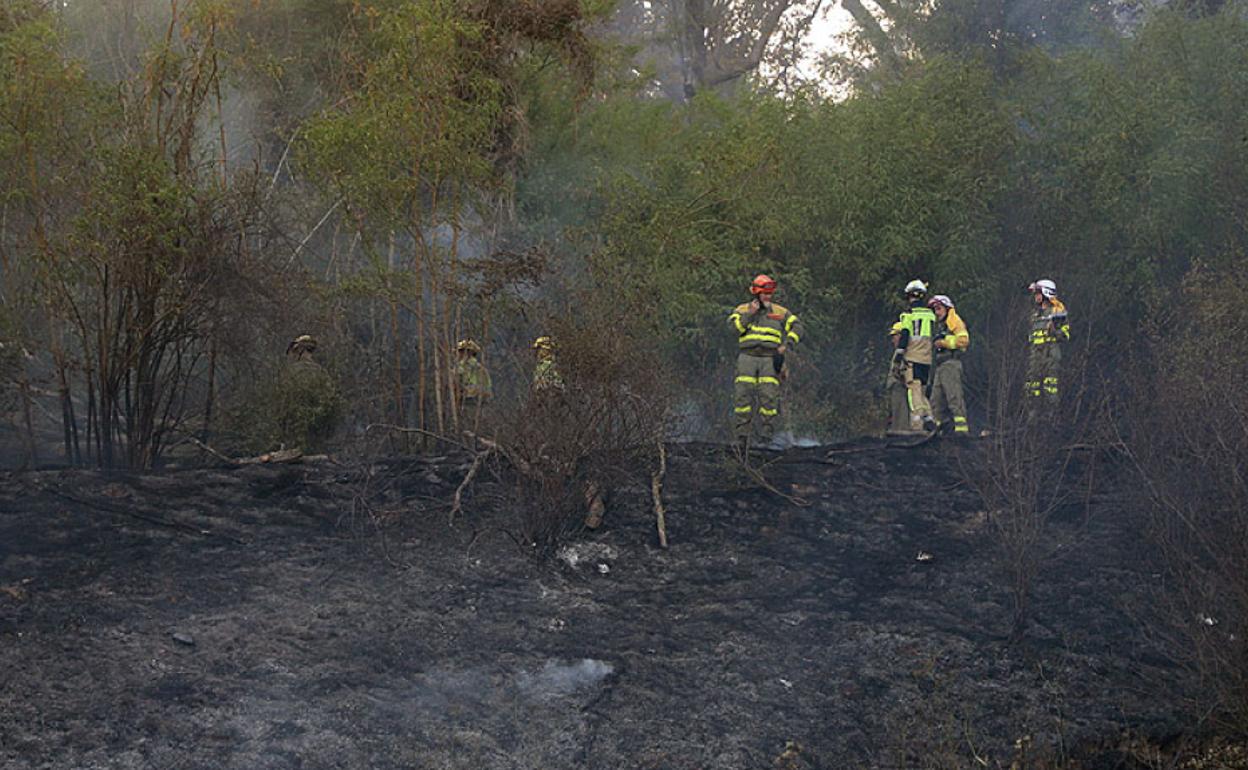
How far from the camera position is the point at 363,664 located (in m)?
7.87

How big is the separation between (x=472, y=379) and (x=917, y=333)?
472 centimetres

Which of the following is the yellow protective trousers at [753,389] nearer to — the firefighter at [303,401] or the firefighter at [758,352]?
the firefighter at [758,352]

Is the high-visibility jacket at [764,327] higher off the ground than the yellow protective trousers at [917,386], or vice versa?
the high-visibility jacket at [764,327]

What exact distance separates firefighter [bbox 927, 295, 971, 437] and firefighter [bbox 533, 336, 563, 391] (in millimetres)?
4957

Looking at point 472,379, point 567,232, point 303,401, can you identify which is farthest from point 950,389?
point 303,401

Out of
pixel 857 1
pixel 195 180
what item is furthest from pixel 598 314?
pixel 857 1

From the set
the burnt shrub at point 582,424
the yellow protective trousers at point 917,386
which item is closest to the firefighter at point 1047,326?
the yellow protective trousers at point 917,386

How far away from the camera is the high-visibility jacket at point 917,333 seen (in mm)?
13836

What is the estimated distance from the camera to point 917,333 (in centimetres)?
1389

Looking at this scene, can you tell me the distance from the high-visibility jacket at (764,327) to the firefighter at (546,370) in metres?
2.57

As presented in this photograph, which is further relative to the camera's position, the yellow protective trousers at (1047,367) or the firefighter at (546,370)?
the yellow protective trousers at (1047,367)

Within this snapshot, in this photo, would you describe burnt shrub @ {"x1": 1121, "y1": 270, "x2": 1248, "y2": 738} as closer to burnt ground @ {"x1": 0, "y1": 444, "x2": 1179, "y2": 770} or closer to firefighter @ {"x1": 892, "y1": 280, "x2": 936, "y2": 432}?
burnt ground @ {"x1": 0, "y1": 444, "x2": 1179, "y2": 770}

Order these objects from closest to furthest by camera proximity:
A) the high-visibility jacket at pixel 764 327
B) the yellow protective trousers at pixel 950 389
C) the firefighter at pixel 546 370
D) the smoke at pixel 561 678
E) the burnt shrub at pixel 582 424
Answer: the smoke at pixel 561 678
the burnt shrub at pixel 582 424
the firefighter at pixel 546 370
the high-visibility jacket at pixel 764 327
the yellow protective trousers at pixel 950 389

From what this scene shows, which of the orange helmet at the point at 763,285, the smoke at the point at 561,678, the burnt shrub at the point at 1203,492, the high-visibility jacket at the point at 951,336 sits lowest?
the smoke at the point at 561,678
